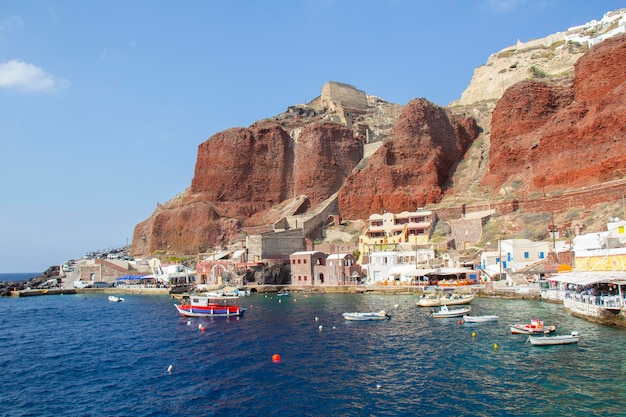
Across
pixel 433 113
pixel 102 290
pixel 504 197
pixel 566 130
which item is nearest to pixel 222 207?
pixel 102 290

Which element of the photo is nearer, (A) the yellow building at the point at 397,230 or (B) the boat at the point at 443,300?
(B) the boat at the point at 443,300

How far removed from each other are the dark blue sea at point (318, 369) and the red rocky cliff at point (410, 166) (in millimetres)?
38376

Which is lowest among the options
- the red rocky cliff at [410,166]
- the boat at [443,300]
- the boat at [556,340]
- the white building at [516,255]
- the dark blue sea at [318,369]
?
the dark blue sea at [318,369]

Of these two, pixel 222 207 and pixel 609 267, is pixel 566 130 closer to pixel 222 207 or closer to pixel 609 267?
pixel 609 267

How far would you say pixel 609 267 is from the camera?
37.2 metres

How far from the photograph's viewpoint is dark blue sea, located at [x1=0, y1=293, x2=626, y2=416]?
21.6 meters

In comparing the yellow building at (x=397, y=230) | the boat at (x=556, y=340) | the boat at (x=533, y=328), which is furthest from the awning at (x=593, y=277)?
the yellow building at (x=397, y=230)

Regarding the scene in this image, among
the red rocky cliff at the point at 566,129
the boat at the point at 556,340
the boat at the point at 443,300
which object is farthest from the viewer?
the red rocky cliff at the point at 566,129

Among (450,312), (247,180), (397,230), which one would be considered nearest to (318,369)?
(450,312)

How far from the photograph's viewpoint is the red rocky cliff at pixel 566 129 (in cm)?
6122

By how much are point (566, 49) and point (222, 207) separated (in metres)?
78.4

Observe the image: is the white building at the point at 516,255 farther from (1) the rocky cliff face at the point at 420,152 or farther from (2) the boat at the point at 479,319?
(2) the boat at the point at 479,319

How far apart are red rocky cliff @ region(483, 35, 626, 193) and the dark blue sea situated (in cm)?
2551

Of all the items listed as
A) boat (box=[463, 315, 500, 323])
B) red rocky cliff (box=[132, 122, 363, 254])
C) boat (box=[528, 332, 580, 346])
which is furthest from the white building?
red rocky cliff (box=[132, 122, 363, 254])
